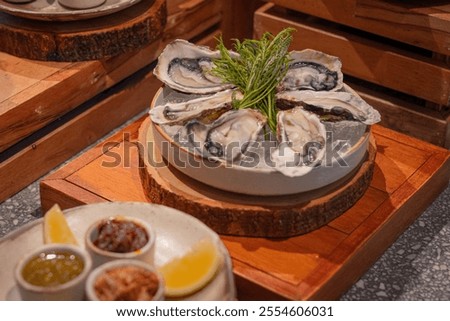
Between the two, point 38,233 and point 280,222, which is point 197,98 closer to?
point 280,222

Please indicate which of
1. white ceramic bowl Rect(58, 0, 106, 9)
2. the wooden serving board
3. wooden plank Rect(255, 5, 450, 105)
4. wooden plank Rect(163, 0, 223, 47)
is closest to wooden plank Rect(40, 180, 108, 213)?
the wooden serving board

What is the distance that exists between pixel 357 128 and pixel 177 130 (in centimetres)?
41

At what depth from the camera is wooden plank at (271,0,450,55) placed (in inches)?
88.6

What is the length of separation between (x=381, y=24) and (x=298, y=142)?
0.65m

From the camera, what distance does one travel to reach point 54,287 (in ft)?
4.92

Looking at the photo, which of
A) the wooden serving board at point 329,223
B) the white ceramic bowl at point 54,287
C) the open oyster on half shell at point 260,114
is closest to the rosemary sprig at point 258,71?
the open oyster on half shell at point 260,114

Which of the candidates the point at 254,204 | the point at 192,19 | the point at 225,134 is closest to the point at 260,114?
the point at 225,134

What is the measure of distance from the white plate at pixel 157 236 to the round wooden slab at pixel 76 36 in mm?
701

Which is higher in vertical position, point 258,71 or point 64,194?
point 258,71

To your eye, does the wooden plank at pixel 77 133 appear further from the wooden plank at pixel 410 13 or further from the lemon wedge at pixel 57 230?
the wooden plank at pixel 410 13

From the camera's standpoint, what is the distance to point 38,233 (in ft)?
5.70

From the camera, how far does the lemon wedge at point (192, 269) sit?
162cm

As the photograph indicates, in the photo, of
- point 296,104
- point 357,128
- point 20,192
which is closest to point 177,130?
point 296,104

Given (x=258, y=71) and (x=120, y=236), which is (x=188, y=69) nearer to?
(x=258, y=71)
